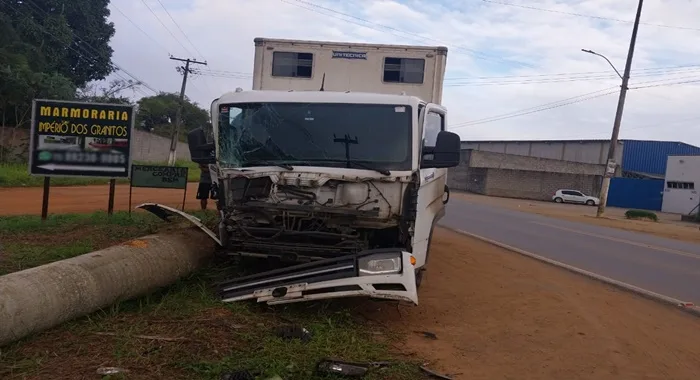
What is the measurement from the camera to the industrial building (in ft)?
189

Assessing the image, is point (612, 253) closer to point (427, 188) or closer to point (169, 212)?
point (427, 188)

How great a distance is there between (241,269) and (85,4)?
119ft

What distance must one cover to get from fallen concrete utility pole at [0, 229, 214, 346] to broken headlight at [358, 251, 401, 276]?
7.13 feet

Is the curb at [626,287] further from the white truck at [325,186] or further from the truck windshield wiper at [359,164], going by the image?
the truck windshield wiper at [359,164]

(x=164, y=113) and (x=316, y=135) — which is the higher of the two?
(x=164, y=113)

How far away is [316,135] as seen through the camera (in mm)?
6793

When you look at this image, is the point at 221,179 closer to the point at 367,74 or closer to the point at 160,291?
the point at 160,291

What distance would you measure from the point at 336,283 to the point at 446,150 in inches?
73.6

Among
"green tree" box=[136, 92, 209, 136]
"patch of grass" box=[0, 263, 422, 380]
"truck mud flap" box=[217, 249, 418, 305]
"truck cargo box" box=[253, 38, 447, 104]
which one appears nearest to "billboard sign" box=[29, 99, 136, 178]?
"truck cargo box" box=[253, 38, 447, 104]

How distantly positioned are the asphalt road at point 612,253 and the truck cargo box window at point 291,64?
630 centimetres

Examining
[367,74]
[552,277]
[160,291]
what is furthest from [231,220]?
[552,277]

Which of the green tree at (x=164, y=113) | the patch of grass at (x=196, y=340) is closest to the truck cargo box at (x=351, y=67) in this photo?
the patch of grass at (x=196, y=340)

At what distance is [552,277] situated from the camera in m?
10.5

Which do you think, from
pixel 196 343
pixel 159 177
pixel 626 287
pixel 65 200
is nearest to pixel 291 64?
pixel 159 177
